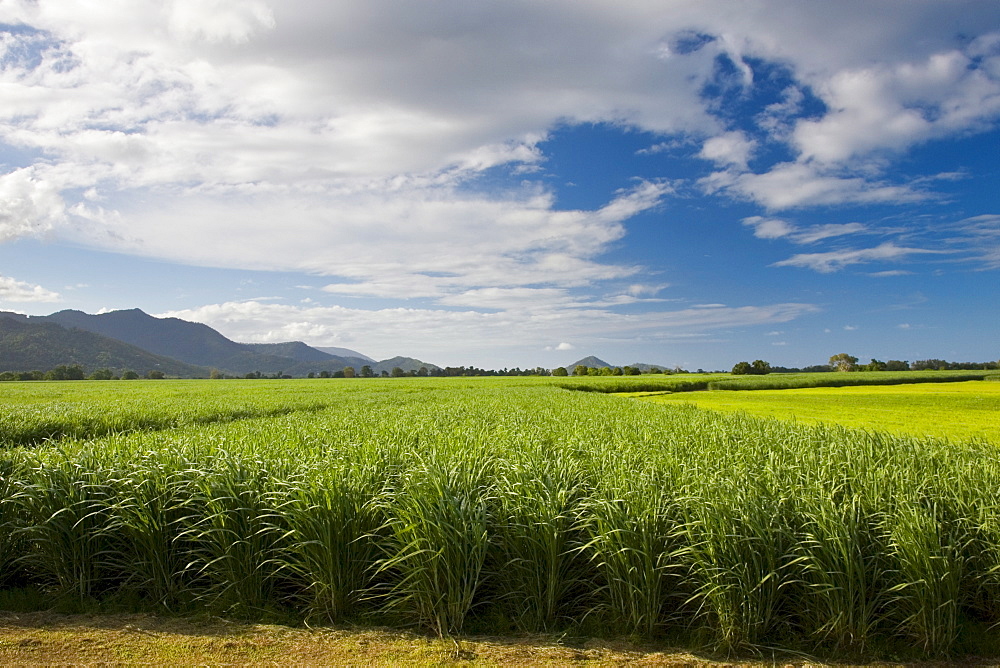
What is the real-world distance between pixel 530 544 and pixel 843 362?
5843 inches

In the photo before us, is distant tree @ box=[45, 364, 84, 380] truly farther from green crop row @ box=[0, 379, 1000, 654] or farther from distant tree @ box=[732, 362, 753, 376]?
distant tree @ box=[732, 362, 753, 376]

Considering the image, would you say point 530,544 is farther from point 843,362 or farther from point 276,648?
point 843,362

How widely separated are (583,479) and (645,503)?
1.27 m

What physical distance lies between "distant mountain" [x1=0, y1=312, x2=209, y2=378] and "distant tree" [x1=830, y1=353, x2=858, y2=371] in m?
184

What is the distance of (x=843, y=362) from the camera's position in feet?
416

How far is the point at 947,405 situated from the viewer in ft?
108

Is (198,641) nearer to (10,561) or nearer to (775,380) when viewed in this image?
(10,561)

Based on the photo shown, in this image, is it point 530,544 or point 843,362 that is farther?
point 843,362

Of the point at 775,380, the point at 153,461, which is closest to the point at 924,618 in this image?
the point at 153,461

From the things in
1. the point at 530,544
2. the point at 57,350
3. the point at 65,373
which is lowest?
the point at 65,373

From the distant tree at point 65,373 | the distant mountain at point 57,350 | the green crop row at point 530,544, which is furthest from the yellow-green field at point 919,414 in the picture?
the distant mountain at point 57,350

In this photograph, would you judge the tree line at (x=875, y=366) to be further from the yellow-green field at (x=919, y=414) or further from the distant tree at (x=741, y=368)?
the yellow-green field at (x=919, y=414)

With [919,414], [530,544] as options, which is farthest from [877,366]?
[530,544]

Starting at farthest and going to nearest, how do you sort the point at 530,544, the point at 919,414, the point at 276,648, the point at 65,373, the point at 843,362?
the point at 843,362 < the point at 65,373 < the point at 919,414 < the point at 530,544 < the point at 276,648
